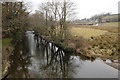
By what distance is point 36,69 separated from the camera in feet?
39.3

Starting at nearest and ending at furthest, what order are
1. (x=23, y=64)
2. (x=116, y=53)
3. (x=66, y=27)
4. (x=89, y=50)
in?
(x=23, y=64)
(x=116, y=53)
(x=89, y=50)
(x=66, y=27)

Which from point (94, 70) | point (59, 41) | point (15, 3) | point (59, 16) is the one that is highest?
point (15, 3)

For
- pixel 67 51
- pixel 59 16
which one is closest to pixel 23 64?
pixel 67 51

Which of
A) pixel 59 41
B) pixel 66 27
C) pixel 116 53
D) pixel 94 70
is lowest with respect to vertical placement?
pixel 94 70

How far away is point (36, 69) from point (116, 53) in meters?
10.3

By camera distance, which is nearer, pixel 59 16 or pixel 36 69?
pixel 36 69

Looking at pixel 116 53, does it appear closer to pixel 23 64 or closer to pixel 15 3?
pixel 23 64

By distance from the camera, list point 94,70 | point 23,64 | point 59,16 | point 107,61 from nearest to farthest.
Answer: point 94,70 < point 23,64 < point 107,61 < point 59,16

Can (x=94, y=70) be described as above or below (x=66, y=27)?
below

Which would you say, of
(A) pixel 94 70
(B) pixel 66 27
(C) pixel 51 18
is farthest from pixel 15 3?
(A) pixel 94 70

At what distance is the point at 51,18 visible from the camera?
23.8 m

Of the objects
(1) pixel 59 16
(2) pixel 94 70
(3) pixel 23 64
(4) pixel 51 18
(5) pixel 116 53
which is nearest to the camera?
(2) pixel 94 70

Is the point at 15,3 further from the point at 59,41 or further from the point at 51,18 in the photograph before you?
the point at 59,41

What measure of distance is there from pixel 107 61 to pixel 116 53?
219 cm
